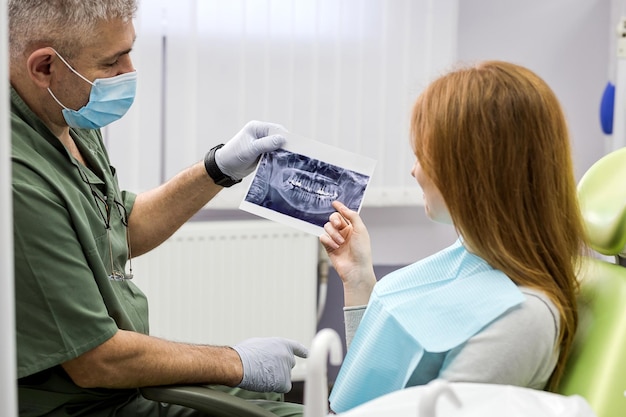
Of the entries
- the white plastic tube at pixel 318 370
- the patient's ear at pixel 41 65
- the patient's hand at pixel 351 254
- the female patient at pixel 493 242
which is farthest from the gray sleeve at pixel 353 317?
the patient's ear at pixel 41 65

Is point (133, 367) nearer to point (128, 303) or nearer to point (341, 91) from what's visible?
point (128, 303)

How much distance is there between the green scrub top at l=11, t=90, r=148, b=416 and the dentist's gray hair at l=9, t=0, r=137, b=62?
0.11 metres

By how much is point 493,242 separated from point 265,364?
22.2 inches

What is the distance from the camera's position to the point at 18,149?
4.66ft

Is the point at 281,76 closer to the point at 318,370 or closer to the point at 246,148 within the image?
the point at 246,148

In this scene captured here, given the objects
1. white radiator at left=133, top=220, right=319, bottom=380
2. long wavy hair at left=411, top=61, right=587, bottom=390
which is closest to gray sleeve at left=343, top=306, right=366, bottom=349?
long wavy hair at left=411, top=61, right=587, bottom=390

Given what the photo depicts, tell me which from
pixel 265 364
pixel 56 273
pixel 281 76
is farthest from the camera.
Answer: pixel 281 76

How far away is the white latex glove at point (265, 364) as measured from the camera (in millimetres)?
1549

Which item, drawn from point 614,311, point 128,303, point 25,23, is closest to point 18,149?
point 25,23

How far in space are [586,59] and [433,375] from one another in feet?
6.92

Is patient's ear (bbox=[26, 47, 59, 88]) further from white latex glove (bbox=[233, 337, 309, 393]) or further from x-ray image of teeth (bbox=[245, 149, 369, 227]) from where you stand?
white latex glove (bbox=[233, 337, 309, 393])

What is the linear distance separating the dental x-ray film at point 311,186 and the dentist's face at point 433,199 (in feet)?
1.01

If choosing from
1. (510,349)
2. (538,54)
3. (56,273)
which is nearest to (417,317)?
(510,349)

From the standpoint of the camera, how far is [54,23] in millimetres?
1511
